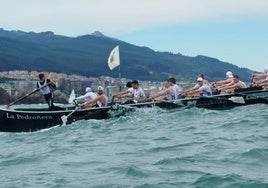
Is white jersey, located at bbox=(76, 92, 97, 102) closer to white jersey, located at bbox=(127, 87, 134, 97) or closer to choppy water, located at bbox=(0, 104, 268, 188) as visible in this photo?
white jersey, located at bbox=(127, 87, 134, 97)

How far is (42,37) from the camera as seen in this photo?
196 m

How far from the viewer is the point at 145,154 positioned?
11.3 meters

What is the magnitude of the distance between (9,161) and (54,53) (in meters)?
134

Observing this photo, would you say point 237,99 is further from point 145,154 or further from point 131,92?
point 145,154

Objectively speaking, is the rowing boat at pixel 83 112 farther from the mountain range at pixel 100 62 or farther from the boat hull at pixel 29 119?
the mountain range at pixel 100 62

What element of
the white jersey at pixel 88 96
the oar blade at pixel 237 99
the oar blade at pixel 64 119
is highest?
the white jersey at pixel 88 96

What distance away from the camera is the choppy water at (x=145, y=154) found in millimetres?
9062

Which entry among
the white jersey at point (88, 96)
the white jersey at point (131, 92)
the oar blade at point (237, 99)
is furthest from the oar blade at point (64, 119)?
the oar blade at point (237, 99)

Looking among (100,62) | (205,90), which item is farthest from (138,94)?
(100,62)

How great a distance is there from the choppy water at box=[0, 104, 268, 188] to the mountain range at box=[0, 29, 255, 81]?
98.0 m

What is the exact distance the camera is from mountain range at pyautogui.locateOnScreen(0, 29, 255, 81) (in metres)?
128

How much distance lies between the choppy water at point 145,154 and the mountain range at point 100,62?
98.0 metres

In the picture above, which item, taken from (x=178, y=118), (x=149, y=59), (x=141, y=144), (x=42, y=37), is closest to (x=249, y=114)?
(x=178, y=118)

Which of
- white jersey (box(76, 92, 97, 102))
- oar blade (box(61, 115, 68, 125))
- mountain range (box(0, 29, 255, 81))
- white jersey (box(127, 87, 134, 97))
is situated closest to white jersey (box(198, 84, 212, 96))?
white jersey (box(127, 87, 134, 97))
